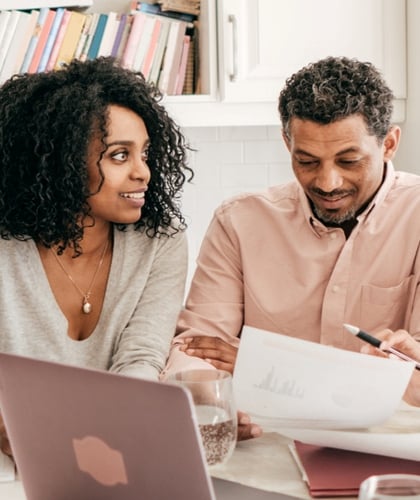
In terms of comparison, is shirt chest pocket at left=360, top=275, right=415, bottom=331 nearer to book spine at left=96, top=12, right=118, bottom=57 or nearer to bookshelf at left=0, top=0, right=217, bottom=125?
bookshelf at left=0, top=0, right=217, bottom=125

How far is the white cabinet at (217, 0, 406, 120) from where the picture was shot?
107 inches

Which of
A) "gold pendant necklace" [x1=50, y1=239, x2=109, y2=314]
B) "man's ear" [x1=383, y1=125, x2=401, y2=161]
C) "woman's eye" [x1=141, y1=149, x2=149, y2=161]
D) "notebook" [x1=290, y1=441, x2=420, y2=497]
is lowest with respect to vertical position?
"notebook" [x1=290, y1=441, x2=420, y2=497]

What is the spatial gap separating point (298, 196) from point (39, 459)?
126cm

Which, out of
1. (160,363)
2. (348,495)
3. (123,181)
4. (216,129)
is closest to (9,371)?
(348,495)

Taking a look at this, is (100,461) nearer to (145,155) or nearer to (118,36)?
(145,155)

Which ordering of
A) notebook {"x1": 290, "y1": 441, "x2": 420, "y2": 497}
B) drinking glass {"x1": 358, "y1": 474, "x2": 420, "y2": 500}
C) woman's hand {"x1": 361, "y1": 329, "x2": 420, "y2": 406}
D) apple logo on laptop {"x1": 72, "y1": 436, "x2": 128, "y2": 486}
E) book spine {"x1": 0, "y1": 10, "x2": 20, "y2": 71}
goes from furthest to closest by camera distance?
1. book spine {"x1": 0, "y1": 10, "x2": 20, "y2": 71}
2. woman's hand {"x1": 361, "y1": 329, "x2": 420, "y2": 406}
3. notebook {"x1": 290, "y1": 441, "x2": 420, "y2": 497}
4. apple logo on laptop {"x1": 72, "y1": 436, "x2": 128, "y2": 486}
5. drinking glass {"x1": 358, "y1": 474, "x2": 420, "y2": 500}

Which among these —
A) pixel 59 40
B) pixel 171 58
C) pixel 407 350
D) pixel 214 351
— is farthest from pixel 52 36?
pixel 407 350

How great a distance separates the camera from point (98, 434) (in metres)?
0.93

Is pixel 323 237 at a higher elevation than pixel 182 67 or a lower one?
lower

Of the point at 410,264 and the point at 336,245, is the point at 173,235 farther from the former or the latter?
the point at 410,264

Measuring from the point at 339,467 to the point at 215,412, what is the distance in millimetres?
186

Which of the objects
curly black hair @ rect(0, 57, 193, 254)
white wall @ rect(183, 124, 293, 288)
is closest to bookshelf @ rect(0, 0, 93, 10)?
white wall @ rect(183, 124, 293, 288)

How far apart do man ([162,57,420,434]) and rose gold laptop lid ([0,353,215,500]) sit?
80 centimetres

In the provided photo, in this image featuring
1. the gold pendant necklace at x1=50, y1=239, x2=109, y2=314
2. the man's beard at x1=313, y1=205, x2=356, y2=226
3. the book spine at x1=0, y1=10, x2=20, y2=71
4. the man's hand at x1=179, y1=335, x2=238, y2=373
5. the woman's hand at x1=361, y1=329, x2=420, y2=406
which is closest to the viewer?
the woman's hand at x1=361, y1=329, x2=420, y2=406
